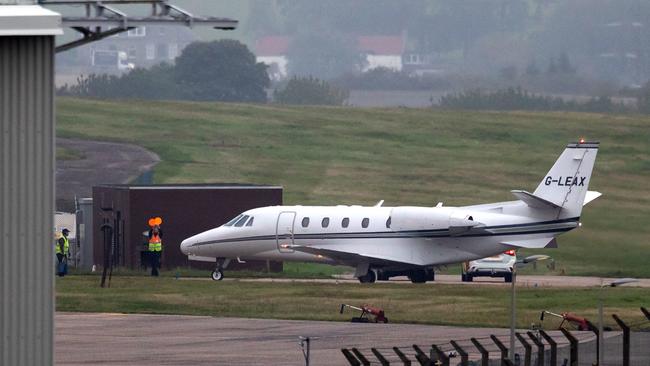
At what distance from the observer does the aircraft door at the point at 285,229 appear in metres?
45.3

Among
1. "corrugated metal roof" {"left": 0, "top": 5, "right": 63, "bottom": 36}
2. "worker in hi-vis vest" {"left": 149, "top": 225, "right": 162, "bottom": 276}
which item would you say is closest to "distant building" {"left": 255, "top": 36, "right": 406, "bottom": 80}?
"worker in hi-vis vest" {"left": 149, "top": 225, "right": 162, "bottom": 276}

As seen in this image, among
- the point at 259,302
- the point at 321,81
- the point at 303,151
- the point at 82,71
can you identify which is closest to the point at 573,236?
the point at 259,302

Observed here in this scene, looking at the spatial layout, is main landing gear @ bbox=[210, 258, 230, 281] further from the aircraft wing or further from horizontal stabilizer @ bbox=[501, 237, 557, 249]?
horizontal stabilizer @ bbox=[501, 237, 557, 249]

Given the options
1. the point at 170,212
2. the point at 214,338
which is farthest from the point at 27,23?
the point at 170,212

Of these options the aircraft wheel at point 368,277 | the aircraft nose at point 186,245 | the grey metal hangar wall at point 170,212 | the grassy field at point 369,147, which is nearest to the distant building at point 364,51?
the grassy field at point 369,147

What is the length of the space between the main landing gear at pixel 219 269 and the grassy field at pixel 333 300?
261 centimetres

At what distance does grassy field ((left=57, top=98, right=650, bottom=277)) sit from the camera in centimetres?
7238

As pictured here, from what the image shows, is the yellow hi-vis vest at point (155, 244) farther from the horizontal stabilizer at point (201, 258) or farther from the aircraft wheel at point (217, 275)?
the aircraft wheel at point (217, 275)

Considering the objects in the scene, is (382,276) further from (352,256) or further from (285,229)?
(285,229)

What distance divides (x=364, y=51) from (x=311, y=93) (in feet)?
50.7

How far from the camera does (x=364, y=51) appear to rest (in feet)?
Answer: 370

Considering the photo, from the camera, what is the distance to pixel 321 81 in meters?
98.9

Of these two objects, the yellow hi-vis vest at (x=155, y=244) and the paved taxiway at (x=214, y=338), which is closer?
the paved taxiway at (x=214, y=338)

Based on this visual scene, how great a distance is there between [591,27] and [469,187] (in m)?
17.7
